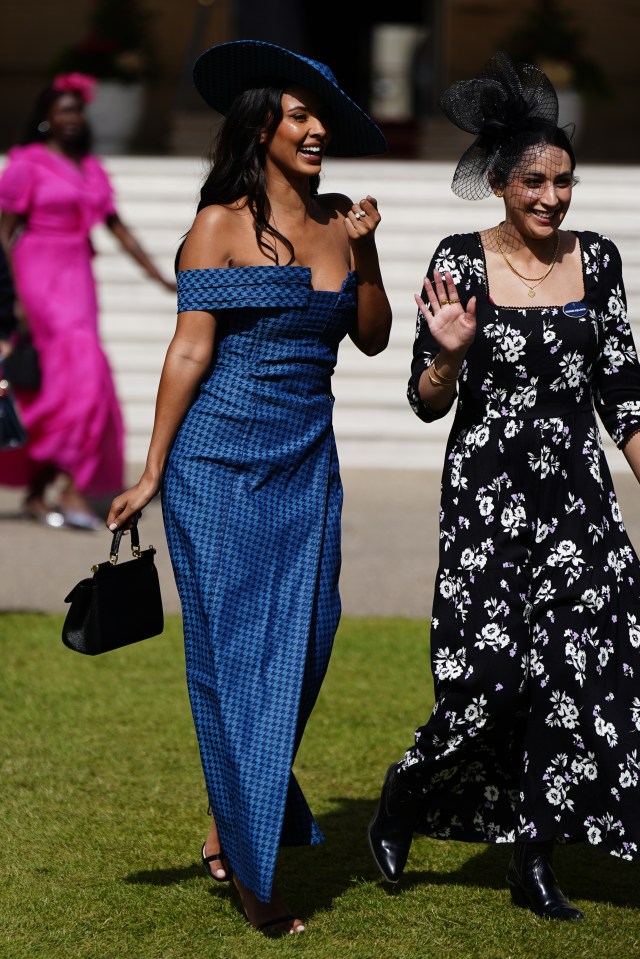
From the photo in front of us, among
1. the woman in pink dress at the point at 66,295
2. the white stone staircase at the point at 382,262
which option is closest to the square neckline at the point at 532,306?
the woman in pink dress at the point at 66,295

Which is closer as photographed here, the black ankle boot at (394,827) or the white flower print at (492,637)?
the white flower print at (492,637)

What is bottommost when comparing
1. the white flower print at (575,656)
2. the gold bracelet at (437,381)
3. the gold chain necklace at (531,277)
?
the white flower print at (575,656)

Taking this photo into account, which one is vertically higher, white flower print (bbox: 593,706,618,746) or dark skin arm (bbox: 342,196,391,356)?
dark skin arm (bbox: 342,196,391,356)

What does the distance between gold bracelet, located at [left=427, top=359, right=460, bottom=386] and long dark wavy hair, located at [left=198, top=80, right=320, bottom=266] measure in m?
0.43

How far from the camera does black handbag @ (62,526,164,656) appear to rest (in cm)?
393

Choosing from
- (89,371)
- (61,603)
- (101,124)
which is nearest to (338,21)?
(101,124)

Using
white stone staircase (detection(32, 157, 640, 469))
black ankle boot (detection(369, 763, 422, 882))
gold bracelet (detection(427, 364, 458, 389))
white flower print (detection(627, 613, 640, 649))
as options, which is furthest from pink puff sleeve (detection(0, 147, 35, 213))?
white flower print (detection(627, 613, 640, 649))

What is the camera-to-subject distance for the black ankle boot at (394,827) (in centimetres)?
425

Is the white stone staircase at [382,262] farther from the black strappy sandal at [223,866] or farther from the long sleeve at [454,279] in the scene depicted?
the black strappy sandal at [223,866]

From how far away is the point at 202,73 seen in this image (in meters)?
4.09

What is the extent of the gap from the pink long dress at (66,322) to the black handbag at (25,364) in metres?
0.51

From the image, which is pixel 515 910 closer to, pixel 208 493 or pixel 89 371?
pixel 208 493

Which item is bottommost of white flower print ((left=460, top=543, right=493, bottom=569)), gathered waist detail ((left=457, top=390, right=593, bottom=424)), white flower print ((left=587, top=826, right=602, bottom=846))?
white flower print ((left=587, top=826, right=602, bottom=846))

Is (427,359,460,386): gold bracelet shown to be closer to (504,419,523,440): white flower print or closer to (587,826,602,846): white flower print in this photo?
(504,419,523,440): white flower print
